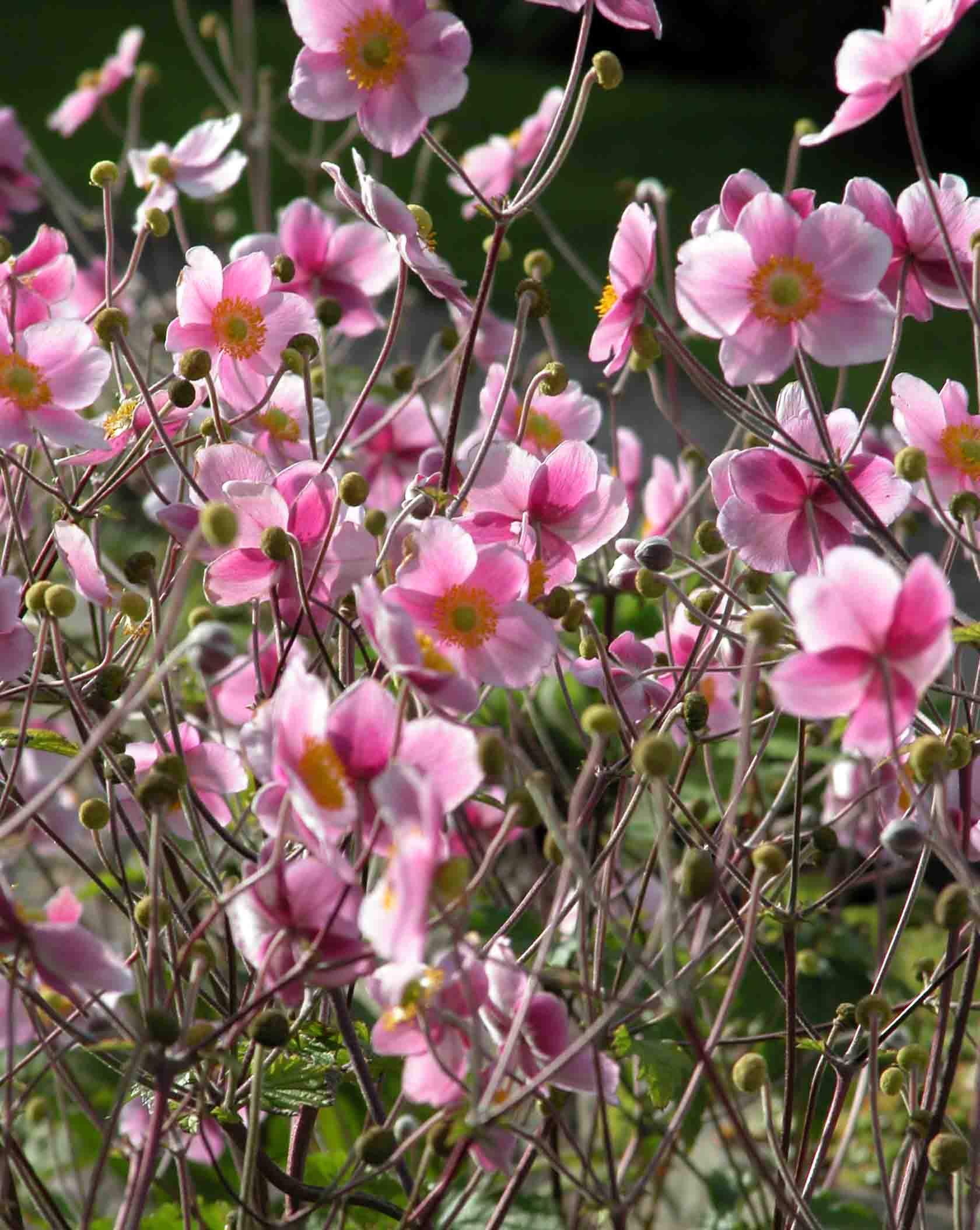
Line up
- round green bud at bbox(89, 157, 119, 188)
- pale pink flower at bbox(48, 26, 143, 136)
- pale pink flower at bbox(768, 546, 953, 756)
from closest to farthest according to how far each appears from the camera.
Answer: pale pink flower at bbox(768, 546, 953, 756) → round green bud at bbox(89, 157, 119, 188) → pale pink flower at bbox(48, 26, 143, 136)

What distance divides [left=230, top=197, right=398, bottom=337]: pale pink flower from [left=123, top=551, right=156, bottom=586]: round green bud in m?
0.42

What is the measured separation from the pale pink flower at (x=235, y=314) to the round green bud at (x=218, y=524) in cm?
35

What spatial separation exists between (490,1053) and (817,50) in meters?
9.81

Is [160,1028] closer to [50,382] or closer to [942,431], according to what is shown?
[50,382]

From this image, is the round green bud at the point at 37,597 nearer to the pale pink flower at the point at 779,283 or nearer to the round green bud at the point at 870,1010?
the pale pink flower at the point at 779,283

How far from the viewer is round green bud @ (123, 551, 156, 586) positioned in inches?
36.8

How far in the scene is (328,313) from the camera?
1.25 metres

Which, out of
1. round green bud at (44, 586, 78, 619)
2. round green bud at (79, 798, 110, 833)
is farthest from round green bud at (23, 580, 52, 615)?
round green bud at (79, 798, 110, 833)

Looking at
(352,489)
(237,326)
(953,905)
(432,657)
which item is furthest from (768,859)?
(237,326)

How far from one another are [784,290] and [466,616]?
271 millimetres

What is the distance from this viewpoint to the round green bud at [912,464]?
2.85ft

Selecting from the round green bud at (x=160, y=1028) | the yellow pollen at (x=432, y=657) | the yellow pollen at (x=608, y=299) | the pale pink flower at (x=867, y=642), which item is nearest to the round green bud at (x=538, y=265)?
the yellow pollen at (x=608, y=299)

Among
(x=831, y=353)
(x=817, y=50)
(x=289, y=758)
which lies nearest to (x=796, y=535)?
(x=831, y=353)

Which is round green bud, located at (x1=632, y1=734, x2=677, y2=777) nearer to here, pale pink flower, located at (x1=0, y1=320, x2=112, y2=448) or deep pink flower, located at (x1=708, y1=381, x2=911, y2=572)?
deep pink flower, located at (x1=708, y1=381, x2=911, y2=572)
